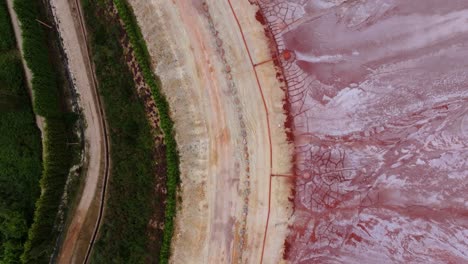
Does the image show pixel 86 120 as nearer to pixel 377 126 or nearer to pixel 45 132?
pixel 45 132

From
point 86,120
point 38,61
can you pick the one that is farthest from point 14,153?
point 38,61

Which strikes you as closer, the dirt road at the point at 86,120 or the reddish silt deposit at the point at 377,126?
the reddish silt deposit at the point at 377,126

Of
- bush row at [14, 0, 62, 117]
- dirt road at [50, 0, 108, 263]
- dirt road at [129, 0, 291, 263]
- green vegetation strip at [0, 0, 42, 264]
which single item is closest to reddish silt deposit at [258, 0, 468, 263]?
dirt road at [129, 0, 291, 263]

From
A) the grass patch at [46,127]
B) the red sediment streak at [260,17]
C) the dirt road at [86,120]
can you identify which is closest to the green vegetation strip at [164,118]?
the dirt road at [86,120]

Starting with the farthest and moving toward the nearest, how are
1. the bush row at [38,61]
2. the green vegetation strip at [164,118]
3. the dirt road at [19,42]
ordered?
the dirt road at [19,42] < the bush row at [38,61] < the green vegetation strip at [164,118]

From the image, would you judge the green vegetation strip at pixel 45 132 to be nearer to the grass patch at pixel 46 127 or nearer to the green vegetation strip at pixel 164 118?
the grass patch at pixel 46 127

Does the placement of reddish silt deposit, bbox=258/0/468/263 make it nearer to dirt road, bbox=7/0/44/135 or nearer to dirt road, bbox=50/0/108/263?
dirt road, bbox=50/0/108/263

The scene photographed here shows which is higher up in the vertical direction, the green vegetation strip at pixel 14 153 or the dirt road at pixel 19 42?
the dirt road at pixel 19 42
